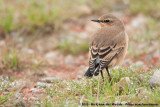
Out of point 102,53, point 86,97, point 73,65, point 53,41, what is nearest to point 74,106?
point 86,97

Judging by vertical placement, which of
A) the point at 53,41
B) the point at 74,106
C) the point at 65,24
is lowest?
the point at 74,106

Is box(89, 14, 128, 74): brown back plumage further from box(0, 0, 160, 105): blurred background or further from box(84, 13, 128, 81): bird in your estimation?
box(0, 0, 160, 105): blurred background

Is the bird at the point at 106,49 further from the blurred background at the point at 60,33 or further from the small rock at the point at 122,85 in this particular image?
the blurred background at the point at 60,33

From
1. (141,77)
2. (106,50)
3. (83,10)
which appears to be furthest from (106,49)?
(83,10)

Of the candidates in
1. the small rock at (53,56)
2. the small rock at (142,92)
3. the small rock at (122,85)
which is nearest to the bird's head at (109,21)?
the small rock at (122,85)

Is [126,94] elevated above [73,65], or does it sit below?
below

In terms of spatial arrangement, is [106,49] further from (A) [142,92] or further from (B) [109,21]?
(A) [142,92]

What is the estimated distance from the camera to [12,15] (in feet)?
33.8

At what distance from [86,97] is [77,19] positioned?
673 centimetres

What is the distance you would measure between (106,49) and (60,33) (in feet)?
15.5

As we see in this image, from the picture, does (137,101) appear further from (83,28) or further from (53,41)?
(83,28)

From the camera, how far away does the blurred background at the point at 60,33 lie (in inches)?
321

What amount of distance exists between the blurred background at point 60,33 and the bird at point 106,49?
166 centimetres

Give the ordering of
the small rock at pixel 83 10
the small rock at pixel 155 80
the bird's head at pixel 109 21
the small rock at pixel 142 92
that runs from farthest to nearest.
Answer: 1. the small rock at pixel 83 10
2. the bird's head at pixel 109 21
3. the small rock at pixel 155 80
4. the small rock at pixel 142 92
